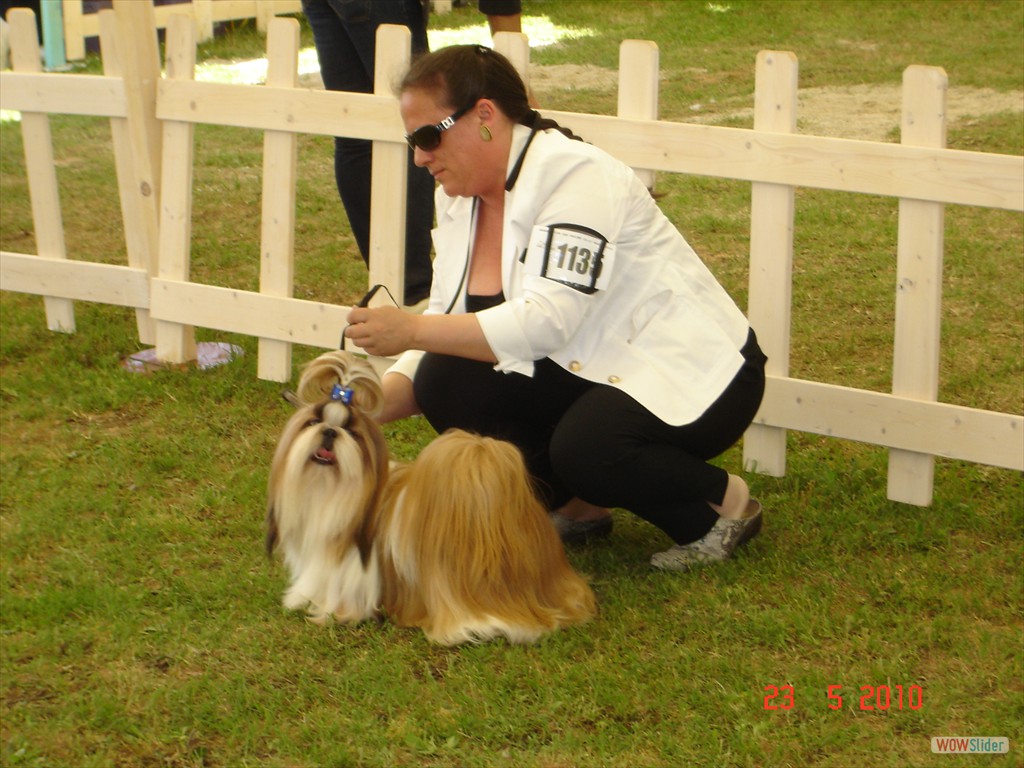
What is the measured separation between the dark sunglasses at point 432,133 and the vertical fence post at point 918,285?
1310 mm

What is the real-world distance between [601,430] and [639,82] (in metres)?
1.30

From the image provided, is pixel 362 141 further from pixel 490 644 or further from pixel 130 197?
pixel 490 644

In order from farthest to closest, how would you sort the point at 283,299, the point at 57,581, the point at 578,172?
the point at 283,299 < the point at 57,581 < the point at 578,172

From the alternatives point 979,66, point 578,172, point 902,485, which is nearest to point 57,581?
point 578,172

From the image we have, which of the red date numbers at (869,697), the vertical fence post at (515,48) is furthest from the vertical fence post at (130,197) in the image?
the red date numbers at (869,697)

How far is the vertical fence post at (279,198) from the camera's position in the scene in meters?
4.49

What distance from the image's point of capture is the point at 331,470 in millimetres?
2799

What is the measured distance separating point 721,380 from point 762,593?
0.56 metres

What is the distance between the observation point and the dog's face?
2.76 meters

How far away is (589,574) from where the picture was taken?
11.1 feet

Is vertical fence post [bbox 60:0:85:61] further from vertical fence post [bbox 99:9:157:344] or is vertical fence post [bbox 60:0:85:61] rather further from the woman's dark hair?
the woman's dark hair

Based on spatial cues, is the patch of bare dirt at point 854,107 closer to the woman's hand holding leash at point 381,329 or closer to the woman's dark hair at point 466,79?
the woman's dark hair at point 466,79

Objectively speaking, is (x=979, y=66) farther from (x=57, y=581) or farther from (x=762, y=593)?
(x=57, y=581)

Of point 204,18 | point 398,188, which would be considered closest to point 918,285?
point 398,188
